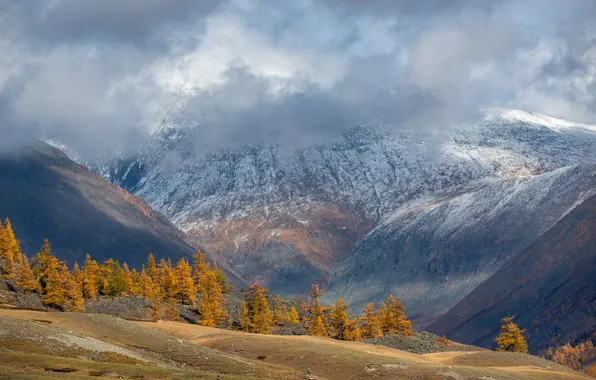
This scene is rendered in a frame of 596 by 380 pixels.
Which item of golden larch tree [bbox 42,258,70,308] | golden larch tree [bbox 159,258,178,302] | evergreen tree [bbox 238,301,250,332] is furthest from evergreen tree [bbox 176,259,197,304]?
golden larch tree [bbox 42,258,70,308]

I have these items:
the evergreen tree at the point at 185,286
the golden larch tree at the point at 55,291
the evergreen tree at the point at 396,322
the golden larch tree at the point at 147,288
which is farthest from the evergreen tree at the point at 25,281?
the evergreen tree at the point at 396,322

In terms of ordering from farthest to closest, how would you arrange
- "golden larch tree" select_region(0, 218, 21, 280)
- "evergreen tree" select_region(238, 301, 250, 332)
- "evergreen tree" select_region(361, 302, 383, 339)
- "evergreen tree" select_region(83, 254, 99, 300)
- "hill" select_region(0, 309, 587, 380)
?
"evergreen tree" select_region(361, 302, 383, 339)
"evergreen tree" select_region(83, 254, 99, 300)
"evergreen tree" select_region(238, 301, 250, 332)
"golden larch tree" select_region(0, 218, 21, 280)
"hill" select_region(0, 309, 587, 380)

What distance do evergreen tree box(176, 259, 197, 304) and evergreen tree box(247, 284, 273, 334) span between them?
21373 mm

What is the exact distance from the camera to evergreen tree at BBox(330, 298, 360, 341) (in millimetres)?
167125

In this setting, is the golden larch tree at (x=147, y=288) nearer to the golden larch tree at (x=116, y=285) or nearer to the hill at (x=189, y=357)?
the golden larch tree at (x=116, y=285)

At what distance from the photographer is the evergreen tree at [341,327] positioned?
167 metres

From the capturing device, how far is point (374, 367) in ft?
320

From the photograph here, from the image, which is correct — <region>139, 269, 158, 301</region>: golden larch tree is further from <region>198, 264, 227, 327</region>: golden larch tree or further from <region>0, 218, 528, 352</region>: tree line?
<region>198, 264, 227, 327</region>: golden larch tree

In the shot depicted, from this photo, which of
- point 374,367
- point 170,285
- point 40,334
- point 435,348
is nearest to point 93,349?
point 40,334

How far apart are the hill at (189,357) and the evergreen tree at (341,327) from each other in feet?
122

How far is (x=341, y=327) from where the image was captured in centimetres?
17000

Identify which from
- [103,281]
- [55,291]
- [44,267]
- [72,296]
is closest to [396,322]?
[103,281]

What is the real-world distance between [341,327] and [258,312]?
17620mm

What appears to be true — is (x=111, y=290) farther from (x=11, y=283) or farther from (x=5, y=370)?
(x=5, y=370)
